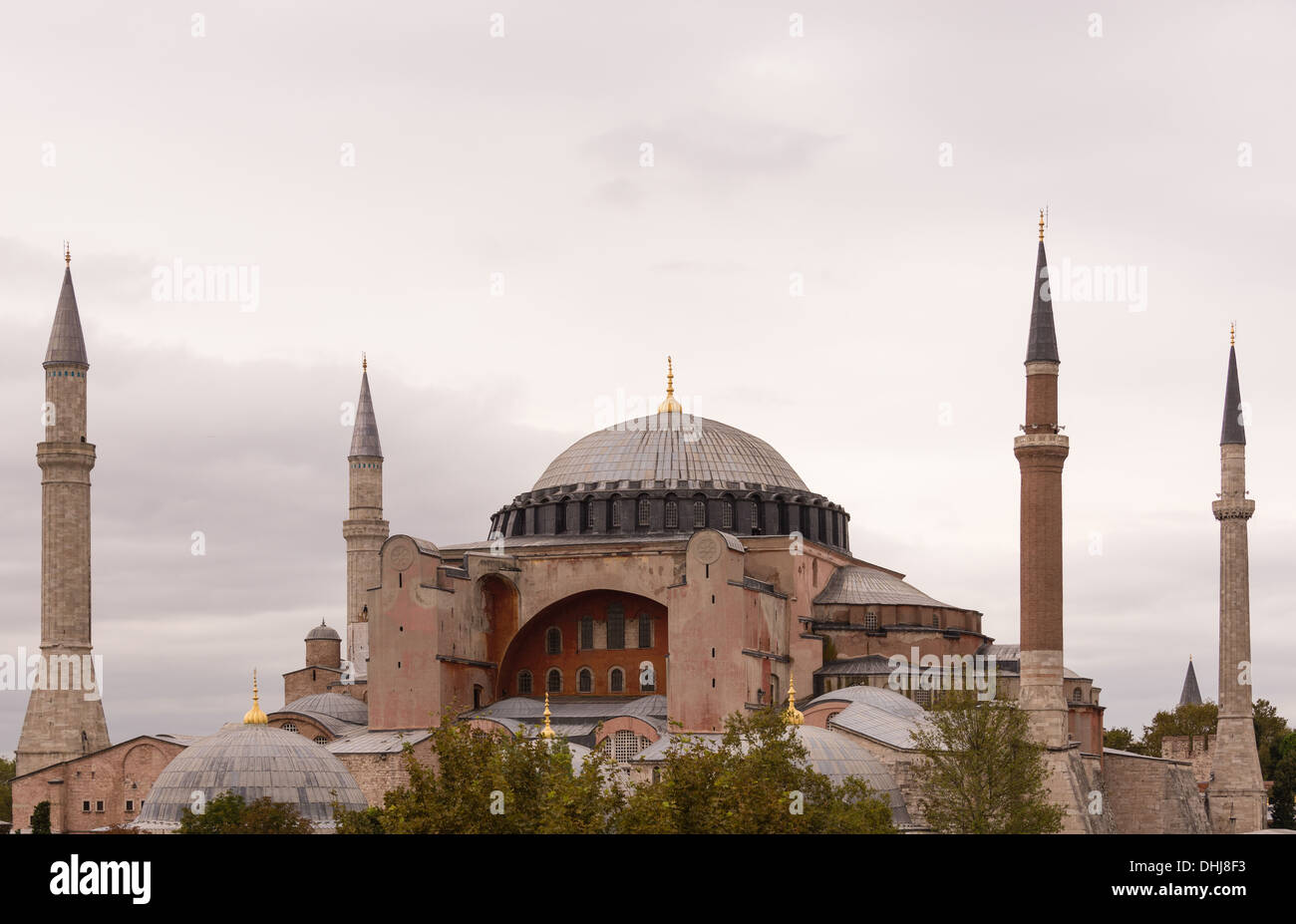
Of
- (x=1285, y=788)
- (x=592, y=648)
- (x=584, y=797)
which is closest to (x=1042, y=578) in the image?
(x=592, y=648)

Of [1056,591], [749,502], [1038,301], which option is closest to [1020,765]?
[1056,591]

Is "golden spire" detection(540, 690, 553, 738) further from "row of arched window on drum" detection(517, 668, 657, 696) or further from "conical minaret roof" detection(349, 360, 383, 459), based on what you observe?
"conical minaret roof" detection(349, 360, 383, 459)

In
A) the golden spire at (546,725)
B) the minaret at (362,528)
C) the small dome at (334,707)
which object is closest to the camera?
the golden spire at (546,725)

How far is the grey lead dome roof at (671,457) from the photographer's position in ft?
164

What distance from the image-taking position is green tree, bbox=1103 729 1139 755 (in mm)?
71938

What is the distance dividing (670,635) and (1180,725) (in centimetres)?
3882

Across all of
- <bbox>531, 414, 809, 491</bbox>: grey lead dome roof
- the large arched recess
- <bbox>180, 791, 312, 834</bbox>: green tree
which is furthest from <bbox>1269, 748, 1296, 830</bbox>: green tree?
<bbox>180, 791, 312, 834</bbox>: green tree

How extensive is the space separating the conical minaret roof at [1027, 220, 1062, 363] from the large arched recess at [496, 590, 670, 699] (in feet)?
36.5

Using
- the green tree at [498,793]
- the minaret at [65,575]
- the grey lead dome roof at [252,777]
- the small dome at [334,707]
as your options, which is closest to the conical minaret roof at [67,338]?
the minaret at [65,575]

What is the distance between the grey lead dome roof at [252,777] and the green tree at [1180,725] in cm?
4560

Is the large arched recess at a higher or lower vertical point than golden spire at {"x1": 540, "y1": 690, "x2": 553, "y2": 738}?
higher

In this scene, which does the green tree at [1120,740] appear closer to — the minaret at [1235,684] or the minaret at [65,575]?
the minaret at [1235,684]

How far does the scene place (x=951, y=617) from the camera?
4819 cm
